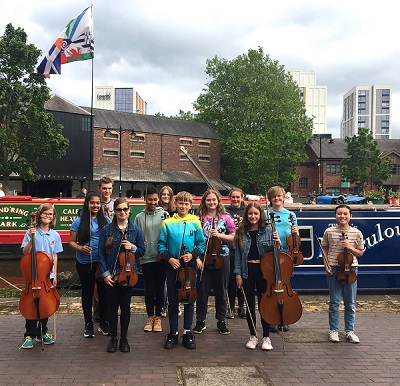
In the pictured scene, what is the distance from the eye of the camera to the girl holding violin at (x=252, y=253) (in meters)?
4.73

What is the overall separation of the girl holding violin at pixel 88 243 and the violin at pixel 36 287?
21.1 inches

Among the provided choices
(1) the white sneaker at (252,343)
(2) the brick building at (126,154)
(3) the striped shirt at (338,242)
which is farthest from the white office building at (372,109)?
(1) the white sneaker at (252,343)

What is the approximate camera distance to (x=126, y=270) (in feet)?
14.5

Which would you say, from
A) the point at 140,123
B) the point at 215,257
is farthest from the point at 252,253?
the point at 140,123

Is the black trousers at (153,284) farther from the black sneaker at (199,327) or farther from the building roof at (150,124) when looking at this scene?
the building roof at (150,124)

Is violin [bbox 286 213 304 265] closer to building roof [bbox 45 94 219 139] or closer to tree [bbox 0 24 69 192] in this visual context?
tree [bbox 0 24 69 192]

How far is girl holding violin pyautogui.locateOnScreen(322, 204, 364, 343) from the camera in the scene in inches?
196

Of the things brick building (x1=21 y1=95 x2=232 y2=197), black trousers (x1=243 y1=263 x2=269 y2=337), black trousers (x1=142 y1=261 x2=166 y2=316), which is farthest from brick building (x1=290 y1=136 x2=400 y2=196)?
black trousers (x1=243 y1=263 x2=269 y2=337)

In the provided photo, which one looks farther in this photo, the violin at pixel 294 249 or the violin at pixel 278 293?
the violin at pixel 294 249

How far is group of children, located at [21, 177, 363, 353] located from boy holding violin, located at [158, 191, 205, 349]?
0.04 feet

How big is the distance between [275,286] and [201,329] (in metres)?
1.32

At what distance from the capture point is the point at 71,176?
32094 mm

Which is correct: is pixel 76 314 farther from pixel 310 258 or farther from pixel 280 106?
pixel 280 106

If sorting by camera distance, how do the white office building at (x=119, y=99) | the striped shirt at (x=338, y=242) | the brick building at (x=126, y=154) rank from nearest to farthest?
the striped shirt at (x=338, y=242) < the brick building at (x=126, y=154) < the white office building at (x=119, y=99)
